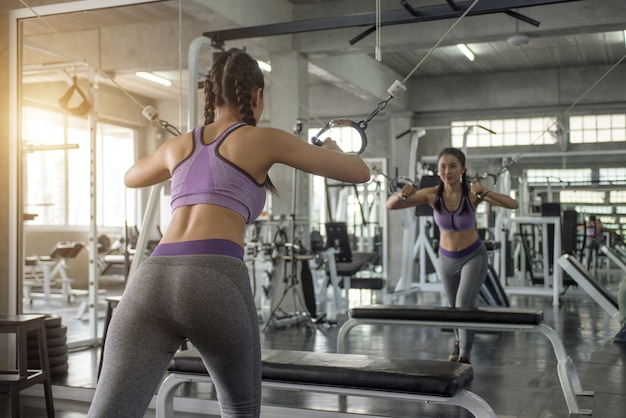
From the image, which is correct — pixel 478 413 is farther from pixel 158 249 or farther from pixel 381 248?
pixel 381 248

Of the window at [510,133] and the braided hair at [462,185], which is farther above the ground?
the window at [510,133]

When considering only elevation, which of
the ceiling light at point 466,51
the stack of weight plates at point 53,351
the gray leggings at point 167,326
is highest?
the ceiling light at point 466,51

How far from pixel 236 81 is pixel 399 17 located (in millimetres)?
2668

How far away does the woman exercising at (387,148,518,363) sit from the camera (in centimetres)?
406

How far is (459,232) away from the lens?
4125 mm

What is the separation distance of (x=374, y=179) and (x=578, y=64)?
309 centimetres

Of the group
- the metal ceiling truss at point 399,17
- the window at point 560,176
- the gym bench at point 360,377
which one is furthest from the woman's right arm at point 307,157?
the window at point 560,176

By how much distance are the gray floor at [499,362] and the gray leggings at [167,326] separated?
6.45ft

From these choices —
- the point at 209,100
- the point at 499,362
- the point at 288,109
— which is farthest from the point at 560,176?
the point at 209,100

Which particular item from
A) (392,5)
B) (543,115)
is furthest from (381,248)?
(392,5)

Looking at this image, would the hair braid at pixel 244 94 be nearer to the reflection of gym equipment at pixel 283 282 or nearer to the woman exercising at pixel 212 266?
the woman exercising at pixel 212 266

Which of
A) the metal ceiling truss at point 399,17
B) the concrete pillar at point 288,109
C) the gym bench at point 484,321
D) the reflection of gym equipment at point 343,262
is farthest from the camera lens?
the reflection of gym equipment at point 343,262

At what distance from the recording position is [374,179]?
9.68 meters

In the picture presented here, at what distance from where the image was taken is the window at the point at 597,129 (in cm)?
959
